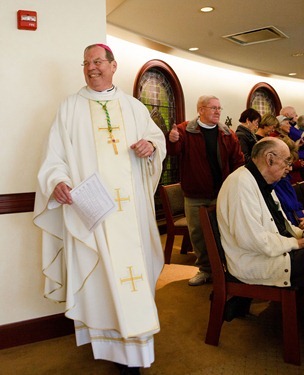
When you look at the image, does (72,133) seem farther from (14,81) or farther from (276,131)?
(276,131)

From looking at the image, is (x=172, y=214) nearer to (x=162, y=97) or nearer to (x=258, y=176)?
(x=258, y=176)

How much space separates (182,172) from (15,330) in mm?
1847

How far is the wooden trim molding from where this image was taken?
2609 mm

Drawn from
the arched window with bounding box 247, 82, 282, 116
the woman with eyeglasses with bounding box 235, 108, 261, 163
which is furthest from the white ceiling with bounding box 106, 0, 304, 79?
the arched window with bounding box 247, 82, 282, 116

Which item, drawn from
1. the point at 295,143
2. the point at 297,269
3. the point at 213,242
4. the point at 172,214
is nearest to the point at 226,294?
the point at 213,242

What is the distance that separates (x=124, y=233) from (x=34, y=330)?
1.02 m

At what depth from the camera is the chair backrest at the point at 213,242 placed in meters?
2.47

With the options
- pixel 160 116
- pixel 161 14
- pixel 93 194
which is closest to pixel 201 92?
pixel 160 116

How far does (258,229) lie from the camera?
2285 millimetres

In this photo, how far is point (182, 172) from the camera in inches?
146

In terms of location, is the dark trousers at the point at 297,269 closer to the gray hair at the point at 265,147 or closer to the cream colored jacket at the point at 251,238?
the cream colored jacket at the point at 251,238

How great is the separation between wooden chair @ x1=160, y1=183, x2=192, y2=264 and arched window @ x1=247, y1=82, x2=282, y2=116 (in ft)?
14.4

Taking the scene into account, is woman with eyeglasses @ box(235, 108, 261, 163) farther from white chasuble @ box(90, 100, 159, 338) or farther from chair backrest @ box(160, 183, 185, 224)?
white chasuble @ box(90, 100, 159, 338)

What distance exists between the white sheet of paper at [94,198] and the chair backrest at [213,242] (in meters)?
0.61
